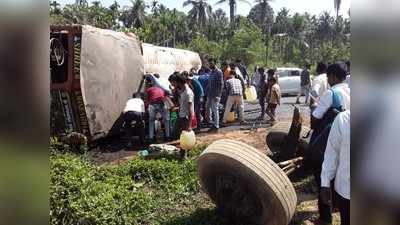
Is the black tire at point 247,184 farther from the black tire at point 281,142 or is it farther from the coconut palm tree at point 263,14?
the coconut palm tree at point 263,14

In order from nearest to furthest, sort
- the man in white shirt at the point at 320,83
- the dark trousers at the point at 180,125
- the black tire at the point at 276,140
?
the black tire at the point at 276,140 → the man in white shirt at the point at 320,83 → the dark trousers at the point at 180,125

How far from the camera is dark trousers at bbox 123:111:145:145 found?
9223mm

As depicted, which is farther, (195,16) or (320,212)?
(195,16)

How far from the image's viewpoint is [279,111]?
15.4 meters

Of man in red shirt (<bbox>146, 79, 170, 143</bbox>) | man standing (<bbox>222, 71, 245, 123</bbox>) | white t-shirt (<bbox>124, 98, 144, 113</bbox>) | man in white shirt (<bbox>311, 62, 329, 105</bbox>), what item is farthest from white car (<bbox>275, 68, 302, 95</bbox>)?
man in white shirt (<bbox>311, 62, 329, 105</bbox>)

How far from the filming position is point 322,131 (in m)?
4.46

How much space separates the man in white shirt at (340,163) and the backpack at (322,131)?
1171 millimetres

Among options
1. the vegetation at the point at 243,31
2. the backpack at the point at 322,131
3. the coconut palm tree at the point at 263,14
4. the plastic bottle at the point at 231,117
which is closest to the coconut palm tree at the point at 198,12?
the vegetation at the point at 243,31

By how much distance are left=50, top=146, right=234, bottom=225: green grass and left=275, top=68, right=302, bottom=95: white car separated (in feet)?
52.5

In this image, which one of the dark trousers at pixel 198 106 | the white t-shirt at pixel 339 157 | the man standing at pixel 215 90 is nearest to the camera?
the white t-shirt at pixel 339 157

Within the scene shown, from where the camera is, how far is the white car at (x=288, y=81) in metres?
22.1
